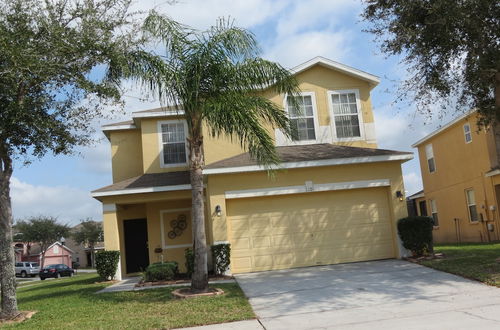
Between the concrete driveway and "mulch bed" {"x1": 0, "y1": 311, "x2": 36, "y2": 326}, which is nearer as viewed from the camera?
the concrete driveway

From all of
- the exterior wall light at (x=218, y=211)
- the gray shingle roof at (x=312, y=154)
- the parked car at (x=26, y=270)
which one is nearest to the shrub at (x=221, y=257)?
the exterior wall light at (x=218, y=211)

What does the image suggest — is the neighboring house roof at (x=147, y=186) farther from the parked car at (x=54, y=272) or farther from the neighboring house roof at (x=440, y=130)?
the parked car at (x=54, y=272)

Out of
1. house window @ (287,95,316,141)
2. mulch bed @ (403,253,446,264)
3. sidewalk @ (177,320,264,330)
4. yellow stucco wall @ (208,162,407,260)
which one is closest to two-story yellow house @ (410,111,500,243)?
yellow stucco wall @ (208,162,407,260)

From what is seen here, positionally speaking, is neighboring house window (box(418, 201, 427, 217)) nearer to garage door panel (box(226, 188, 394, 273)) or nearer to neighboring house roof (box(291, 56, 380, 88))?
neighboring house roof (box(291, 56, 380, 88))

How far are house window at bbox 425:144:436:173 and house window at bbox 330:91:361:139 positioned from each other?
11924 millimetres

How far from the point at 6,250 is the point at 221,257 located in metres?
6.03

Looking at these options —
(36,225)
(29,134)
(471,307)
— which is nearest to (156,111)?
(29,134)

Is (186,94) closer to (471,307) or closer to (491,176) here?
(471,307)

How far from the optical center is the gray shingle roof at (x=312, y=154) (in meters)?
15.3

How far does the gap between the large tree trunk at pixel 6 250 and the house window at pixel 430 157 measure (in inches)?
904

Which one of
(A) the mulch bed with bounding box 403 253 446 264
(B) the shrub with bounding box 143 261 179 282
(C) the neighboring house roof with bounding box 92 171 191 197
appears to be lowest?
(A) the mulch bed with bounding box 403 253 446 264

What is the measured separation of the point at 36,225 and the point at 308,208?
49940 mm

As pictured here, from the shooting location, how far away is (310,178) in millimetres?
15484

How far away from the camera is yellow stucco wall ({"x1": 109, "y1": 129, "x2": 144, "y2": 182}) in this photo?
20.1 metres
